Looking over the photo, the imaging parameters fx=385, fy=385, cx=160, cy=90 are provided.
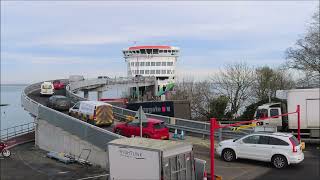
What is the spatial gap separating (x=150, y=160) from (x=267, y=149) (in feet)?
25.6

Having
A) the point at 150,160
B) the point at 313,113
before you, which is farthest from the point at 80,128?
the point at 313,113

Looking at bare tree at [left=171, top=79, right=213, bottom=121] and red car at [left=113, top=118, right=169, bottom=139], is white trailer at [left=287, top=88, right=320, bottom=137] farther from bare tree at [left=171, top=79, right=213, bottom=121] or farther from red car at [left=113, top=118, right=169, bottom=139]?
bare tree at [left=171, top=79, right=213, bottom=121]

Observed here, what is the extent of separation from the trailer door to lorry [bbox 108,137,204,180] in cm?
1462

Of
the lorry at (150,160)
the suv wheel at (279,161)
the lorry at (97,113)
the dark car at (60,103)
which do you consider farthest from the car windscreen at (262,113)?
the dark car at (60,103)

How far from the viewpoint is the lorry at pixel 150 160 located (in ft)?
36.6

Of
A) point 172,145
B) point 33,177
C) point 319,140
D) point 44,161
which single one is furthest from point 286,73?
point 172,145

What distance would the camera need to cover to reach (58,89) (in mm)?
54250

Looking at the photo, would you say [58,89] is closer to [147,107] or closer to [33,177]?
[147,107]

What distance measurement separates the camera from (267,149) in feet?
56.3

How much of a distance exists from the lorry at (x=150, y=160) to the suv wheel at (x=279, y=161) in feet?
19.3

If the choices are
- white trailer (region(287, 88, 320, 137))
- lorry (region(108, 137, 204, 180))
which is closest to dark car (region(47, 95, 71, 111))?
white trailer (region(287, 88, 320, 137))

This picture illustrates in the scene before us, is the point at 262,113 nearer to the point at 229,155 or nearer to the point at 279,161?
the point at 229,155

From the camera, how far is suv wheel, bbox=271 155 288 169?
16.8 m

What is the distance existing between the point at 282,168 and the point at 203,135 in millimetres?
9190
